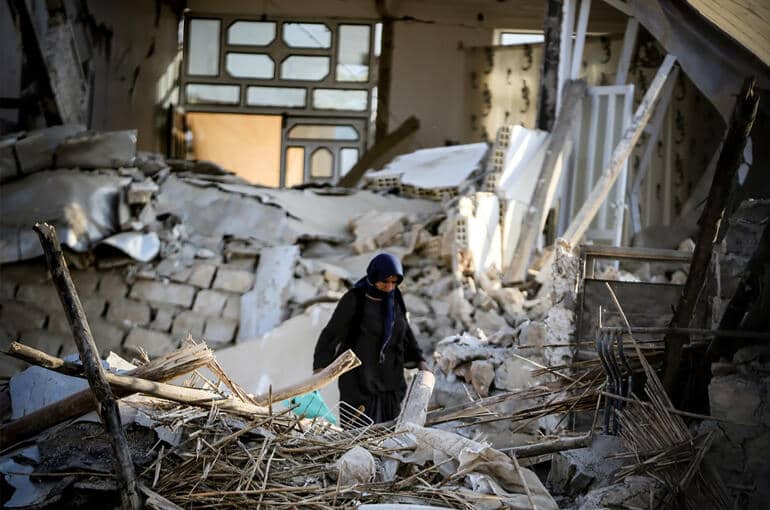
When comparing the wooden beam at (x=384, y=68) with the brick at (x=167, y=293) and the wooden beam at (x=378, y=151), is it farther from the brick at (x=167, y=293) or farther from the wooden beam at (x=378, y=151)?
the brick at (x=167, y=293)

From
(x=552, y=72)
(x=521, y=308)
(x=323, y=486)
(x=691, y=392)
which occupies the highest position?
(x=552, y=72)

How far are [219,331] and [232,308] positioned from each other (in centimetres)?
25

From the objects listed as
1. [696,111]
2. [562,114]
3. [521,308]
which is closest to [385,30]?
[696,111]

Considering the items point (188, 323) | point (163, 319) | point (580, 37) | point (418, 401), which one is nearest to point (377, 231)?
point (188, 323)

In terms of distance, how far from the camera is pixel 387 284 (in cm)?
600

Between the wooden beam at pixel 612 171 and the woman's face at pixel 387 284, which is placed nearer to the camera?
the woman's face at pixel 387 284

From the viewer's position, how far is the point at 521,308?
9.70 meters

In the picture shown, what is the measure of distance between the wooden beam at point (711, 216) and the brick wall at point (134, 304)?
630 centimetres

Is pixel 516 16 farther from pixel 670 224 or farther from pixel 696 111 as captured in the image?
pixel 670 224

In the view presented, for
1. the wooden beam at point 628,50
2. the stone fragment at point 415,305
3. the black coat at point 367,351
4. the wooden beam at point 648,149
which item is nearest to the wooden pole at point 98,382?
the black coat at point 367,351

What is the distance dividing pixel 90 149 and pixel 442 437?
8.06 meters

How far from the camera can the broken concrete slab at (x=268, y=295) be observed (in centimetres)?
977

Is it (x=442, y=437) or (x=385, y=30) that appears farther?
(x=385, y=30)

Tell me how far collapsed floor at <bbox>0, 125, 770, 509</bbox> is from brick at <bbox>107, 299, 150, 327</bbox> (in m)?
0.01
